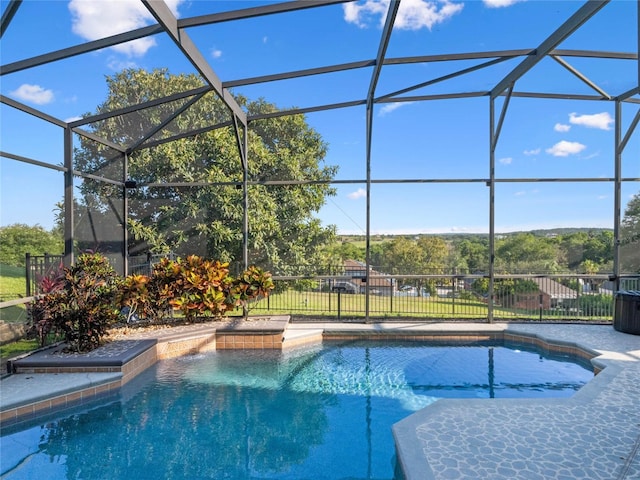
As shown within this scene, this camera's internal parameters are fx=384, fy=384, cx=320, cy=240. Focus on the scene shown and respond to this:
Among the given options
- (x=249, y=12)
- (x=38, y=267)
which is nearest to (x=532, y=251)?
(x=249, y=12)

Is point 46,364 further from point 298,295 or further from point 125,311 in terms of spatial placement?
point 298,295

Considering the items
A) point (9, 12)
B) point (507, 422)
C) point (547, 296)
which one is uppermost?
point (9, 12)

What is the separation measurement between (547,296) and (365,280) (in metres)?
3.78

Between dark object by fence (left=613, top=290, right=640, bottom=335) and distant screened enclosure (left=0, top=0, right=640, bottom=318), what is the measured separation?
0.76 meters

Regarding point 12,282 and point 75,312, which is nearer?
point 75,312

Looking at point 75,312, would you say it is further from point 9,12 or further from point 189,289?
point 9,12

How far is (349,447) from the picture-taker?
11.2ft

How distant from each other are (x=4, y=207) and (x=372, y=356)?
589 cm

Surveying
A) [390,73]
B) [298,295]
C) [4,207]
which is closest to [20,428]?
[4,207]

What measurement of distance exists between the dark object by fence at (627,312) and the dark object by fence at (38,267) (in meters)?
8.89

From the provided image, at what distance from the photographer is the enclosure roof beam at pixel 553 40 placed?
13.9 ft

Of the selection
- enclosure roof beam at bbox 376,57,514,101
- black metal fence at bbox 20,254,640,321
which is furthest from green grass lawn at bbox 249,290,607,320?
enclosure roof beam at bbox 376,57,514,101

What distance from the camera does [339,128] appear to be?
11.3 m

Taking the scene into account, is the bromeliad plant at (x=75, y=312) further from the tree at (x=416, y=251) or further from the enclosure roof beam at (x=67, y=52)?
the tree at (x=416, y=251)
